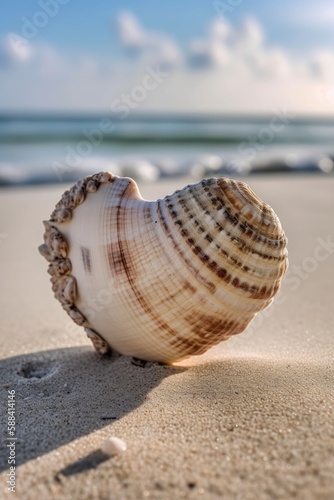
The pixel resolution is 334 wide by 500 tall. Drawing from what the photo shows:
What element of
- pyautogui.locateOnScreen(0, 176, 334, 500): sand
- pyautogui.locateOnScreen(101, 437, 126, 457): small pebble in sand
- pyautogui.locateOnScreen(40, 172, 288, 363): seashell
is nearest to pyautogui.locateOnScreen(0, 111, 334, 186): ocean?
pyautogui.locateOnScreen(0, 176, 334, 500): sand

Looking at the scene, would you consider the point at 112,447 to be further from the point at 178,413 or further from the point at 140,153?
the point at 140,153

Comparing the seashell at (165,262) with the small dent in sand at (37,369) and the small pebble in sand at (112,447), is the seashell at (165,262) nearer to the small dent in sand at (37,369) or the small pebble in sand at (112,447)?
the small dent in sand at (37,369)

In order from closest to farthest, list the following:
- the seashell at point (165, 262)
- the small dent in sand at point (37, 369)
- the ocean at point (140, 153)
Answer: the seashell at point (165, 262) → the small dent in sand at point (37, 369) → the ocean at point (140, 153)

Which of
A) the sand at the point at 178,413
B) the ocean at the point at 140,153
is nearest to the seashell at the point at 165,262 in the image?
the sand at the point at 178,413

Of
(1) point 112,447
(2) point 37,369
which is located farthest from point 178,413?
(2) point 37,369

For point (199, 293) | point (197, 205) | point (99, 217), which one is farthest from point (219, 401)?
point (99, 217)

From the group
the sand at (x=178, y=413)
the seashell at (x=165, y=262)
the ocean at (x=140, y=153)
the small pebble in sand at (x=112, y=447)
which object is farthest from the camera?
the ocean at (x=140, y=153)
